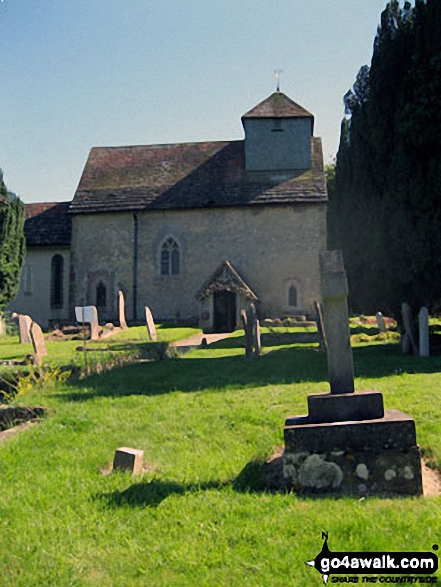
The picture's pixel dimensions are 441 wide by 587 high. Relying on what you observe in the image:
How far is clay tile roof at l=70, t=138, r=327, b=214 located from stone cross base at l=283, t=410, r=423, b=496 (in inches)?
917

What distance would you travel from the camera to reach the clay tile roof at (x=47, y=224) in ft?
101

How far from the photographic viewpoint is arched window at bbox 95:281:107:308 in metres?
29.1

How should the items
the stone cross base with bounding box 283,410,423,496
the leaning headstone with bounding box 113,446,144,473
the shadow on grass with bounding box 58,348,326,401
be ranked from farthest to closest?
1. the shadow on grass with bounding box 58,348,326,401
2. the leaning headstone with bounding box 113,446,144,473
3. the stone cross base with bounding box 283,410,423,496

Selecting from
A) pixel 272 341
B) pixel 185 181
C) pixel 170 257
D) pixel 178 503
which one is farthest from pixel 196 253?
pixel 178 503

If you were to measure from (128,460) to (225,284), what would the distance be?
21.3m

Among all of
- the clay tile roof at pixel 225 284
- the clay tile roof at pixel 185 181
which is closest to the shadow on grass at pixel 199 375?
the clay tile roof at pixel 225 284

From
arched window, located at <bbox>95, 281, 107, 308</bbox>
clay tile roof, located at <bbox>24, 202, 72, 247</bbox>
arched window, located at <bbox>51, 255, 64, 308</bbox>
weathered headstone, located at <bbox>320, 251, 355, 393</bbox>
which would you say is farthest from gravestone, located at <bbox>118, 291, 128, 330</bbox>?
weathered headstone, located at <bbox>320, 251, 355, 393</bbox>

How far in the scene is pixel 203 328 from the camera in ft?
85.5

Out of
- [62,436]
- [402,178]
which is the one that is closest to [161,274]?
[402,178]

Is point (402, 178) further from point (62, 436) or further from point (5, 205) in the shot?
point (5, 205)

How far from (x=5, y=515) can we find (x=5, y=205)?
2276cm

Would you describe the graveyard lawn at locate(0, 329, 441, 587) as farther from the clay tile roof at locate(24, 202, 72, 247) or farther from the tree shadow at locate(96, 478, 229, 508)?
the clay tile roof at locate(24, 202, 72, 247)

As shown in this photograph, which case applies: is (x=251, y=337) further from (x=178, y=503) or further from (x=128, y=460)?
(x=178, y=503)

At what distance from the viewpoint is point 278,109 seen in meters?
29.7
